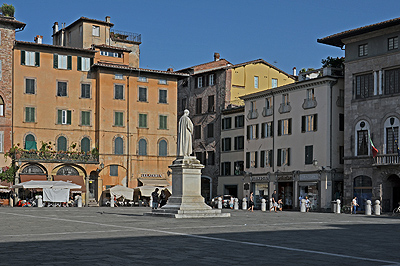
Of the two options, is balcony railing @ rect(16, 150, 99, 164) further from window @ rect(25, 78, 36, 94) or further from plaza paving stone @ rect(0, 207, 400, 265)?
plaza paving stone @ rect(0, 207, 400, 265)

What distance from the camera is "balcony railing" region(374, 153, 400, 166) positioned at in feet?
163

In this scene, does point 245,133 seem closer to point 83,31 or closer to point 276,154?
point 276,154

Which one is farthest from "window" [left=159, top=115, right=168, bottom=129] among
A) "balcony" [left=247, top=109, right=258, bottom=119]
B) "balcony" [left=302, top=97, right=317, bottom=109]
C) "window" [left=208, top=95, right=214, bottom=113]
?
"balcony" [left=302, top=97, right=317, bottom=109]

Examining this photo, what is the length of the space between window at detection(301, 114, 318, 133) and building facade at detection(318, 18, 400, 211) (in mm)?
3943

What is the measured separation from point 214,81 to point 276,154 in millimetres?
14344

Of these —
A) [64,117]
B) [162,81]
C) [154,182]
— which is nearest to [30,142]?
[64,117]

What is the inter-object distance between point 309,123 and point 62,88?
82.1ft

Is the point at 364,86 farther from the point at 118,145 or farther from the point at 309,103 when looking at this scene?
the point at 118,145

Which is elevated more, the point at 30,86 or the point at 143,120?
the point at 30,86

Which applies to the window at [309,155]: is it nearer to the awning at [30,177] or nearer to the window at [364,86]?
the window at [364,86]

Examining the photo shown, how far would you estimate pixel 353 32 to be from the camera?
5350cm

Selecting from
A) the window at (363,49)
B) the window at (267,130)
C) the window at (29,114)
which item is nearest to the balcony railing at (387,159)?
the window at (363,49)

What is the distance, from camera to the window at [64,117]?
63656 millimetres

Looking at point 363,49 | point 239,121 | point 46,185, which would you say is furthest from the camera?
point 239,121
